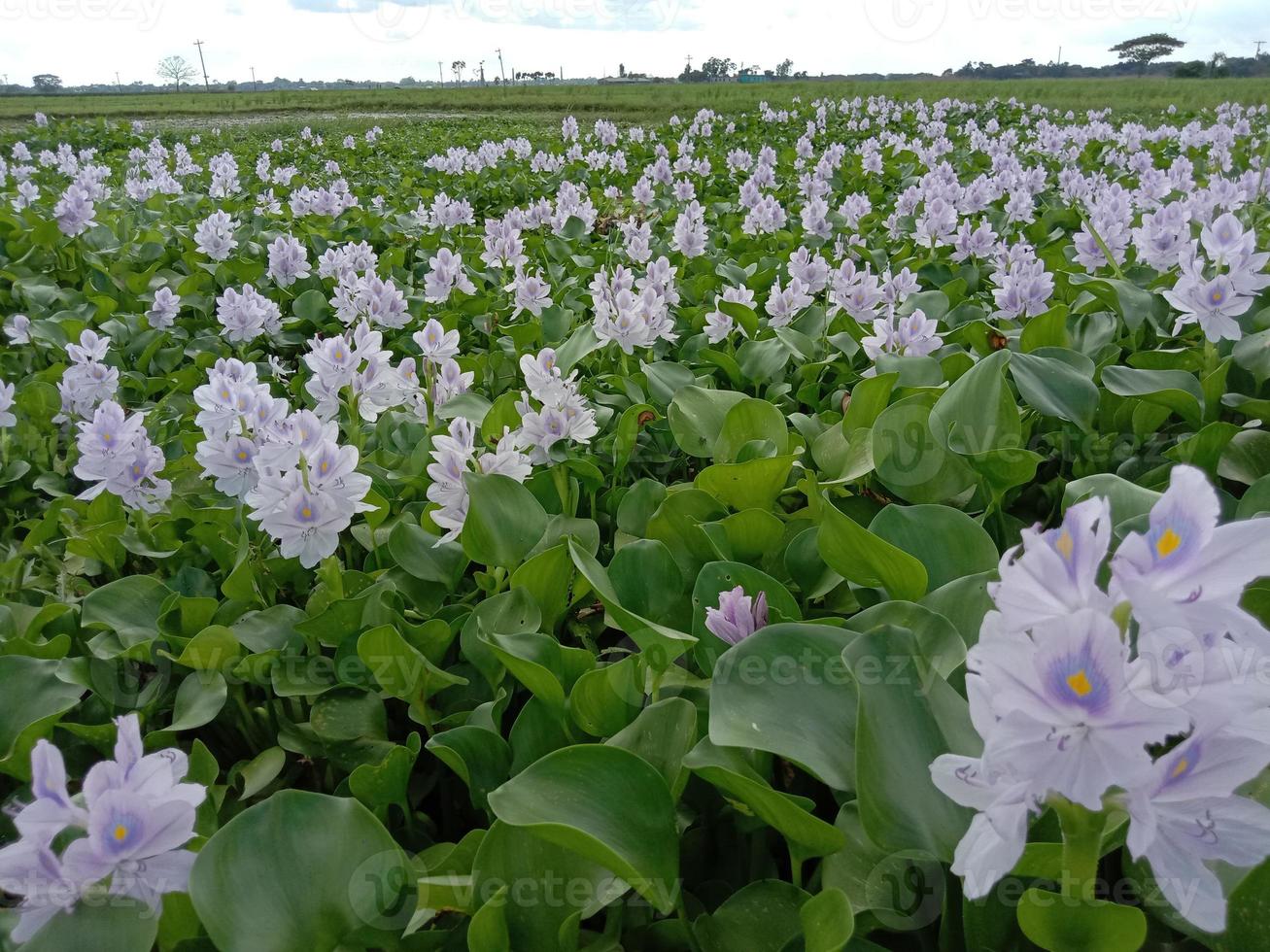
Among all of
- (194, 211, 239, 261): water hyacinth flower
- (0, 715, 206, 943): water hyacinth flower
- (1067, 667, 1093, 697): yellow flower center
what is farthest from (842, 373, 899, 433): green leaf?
(194, 211, 239, 261): water hyacinth flower

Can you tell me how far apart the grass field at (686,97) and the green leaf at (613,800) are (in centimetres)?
1757

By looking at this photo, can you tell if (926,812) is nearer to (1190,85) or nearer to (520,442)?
(520,442)

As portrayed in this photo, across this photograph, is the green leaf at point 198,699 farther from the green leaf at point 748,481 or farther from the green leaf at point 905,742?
the green leaf at point 905,742

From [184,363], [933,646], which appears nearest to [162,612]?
[933,646]

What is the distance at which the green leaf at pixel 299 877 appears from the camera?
97 cm

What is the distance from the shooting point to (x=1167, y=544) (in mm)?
640

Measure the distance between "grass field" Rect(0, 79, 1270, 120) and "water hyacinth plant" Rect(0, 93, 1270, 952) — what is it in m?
15.7

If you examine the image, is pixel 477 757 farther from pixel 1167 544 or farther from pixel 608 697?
pixel 1167 544

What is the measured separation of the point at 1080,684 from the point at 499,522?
1.25 m

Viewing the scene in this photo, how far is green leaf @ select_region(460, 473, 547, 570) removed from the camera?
168cm

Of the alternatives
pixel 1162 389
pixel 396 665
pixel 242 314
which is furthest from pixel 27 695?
pixel 1162 389

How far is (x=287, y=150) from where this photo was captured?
11.4m

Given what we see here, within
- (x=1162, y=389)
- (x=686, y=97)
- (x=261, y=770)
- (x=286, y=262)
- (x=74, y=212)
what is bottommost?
(x=261, y=770)

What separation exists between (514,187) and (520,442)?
634cm
